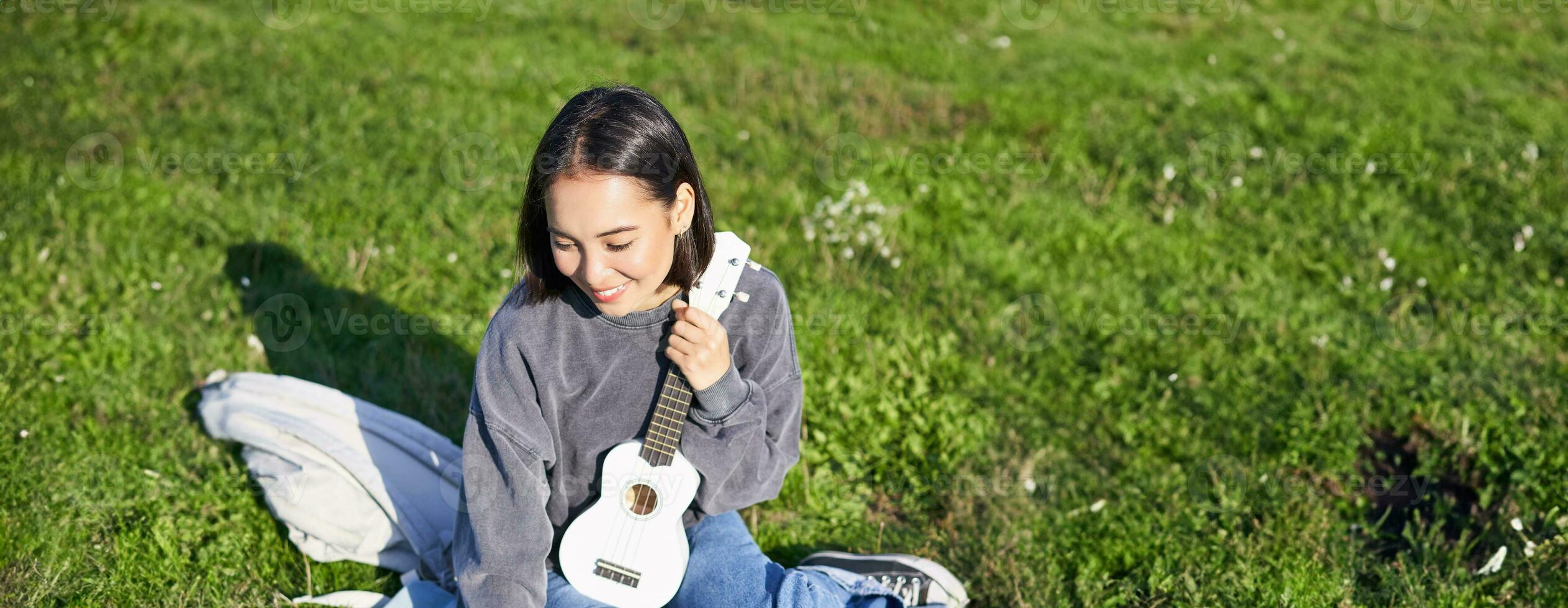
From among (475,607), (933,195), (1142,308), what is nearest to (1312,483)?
(1142,308)

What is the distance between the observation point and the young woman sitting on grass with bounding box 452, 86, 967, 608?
3264 millimetres

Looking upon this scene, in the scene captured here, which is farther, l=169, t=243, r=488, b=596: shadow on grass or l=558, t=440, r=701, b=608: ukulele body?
l=169, t=243, r=488, b=596: shadow on grass

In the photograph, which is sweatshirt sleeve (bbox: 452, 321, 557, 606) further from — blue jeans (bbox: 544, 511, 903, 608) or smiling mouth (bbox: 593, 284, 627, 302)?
smiling mouth (bbox: 593, 284, 627, 302)

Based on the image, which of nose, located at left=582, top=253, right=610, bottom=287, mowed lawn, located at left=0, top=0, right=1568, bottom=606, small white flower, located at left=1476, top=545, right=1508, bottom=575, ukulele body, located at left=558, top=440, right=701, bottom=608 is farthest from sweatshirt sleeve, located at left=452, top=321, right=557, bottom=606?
small white flower, located at left=1476, top=545, right=1508, bottom=575

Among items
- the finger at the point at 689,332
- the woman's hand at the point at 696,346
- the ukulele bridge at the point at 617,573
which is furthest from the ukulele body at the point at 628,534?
the finger at the point at 689,332

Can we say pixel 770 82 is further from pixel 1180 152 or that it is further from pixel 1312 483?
pixel 1312 483

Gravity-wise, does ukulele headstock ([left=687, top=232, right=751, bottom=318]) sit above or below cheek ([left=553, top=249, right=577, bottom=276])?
below

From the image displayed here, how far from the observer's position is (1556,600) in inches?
183

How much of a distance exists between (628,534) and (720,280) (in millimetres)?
917

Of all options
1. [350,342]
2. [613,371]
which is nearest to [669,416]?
[613,371]

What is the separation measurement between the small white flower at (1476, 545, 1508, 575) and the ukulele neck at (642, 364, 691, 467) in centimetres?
353

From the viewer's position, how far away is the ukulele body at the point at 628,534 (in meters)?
3.75

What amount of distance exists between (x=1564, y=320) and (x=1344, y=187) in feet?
5.70

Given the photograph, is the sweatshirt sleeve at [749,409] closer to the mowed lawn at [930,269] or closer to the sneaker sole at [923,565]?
the sneaker sole at [923,565]
